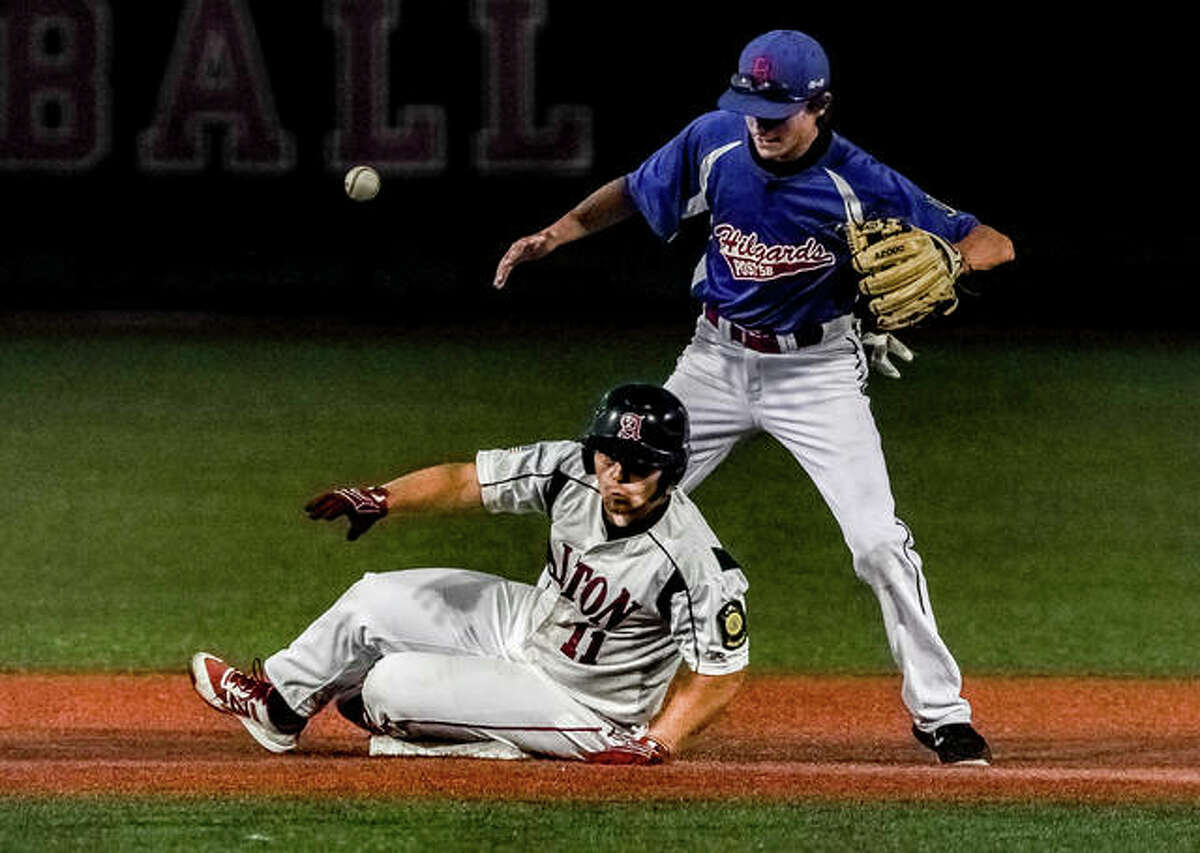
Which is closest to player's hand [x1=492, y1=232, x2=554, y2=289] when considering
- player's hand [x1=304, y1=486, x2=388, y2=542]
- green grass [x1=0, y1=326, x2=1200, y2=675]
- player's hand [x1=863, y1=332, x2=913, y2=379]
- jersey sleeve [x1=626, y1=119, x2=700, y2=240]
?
jersey sleeve [x1=626, y1=119, x2=700, y2=240]

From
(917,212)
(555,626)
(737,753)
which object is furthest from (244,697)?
(917,212)

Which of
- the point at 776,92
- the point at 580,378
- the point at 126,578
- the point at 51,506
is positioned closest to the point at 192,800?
the point at 776,92

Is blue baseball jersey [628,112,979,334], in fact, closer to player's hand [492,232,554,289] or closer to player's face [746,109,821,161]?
player's face [746,109,821,161]

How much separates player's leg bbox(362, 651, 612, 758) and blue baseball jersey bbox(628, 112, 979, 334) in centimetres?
130

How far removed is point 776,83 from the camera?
20.6 ft

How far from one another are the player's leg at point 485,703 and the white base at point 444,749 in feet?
0.17

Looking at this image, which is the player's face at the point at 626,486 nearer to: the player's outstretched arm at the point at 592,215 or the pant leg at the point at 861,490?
the pant leg at the point at 861,490

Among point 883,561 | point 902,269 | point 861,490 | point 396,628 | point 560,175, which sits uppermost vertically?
point 902,269

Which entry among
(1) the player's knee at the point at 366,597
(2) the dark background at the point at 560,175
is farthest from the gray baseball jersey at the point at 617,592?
(2) the dark background at the point at 560,175

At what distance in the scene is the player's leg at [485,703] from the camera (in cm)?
593

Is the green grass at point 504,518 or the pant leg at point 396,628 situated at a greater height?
the pant leg at point 396,628

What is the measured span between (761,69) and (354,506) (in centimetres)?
166

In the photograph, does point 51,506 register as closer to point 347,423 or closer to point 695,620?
point 347,423

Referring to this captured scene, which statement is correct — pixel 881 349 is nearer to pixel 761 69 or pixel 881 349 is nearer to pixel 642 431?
pixel 761 69
